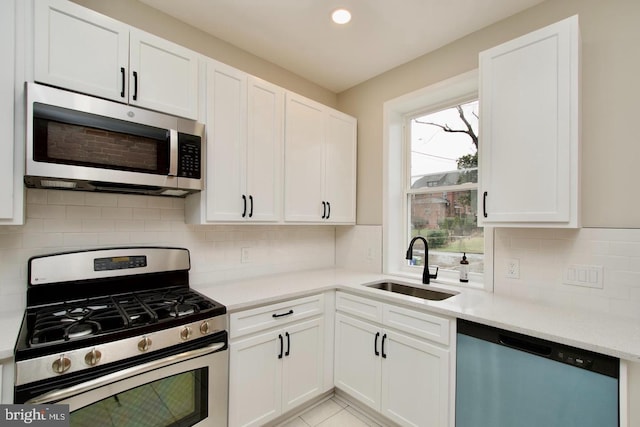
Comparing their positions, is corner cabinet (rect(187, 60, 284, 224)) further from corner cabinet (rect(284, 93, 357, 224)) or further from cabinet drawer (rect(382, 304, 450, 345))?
cabinet drawer (rect(382, 304, 450, 345))

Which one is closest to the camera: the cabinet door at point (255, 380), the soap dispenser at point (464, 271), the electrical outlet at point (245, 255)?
the cabinet door at point (255, 380)

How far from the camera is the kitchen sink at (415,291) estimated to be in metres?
2.17

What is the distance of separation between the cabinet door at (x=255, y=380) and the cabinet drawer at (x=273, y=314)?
65mm

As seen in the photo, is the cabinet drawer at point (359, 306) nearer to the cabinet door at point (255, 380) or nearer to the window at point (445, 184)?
the cabinet door at point (255, 380)

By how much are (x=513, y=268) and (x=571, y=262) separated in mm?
304

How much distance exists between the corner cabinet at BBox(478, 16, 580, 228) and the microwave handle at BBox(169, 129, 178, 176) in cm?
184

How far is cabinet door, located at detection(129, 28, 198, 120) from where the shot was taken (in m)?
1.63

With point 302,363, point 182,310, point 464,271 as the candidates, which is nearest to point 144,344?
point 182,310

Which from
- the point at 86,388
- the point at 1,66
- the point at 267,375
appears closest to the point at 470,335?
the point at 267,375

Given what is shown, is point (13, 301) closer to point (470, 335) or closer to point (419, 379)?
point (419, 379)

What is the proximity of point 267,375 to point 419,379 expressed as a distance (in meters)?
0.93

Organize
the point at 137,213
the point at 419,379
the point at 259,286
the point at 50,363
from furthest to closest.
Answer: the point at 259,286 → the point at 137,213 → the point at 419,379 → the point at 50,363

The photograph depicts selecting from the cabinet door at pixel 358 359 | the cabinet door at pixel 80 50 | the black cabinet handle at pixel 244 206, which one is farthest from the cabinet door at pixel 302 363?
the cabinet door at pixel 80 50

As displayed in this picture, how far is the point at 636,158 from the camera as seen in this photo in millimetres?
1550
